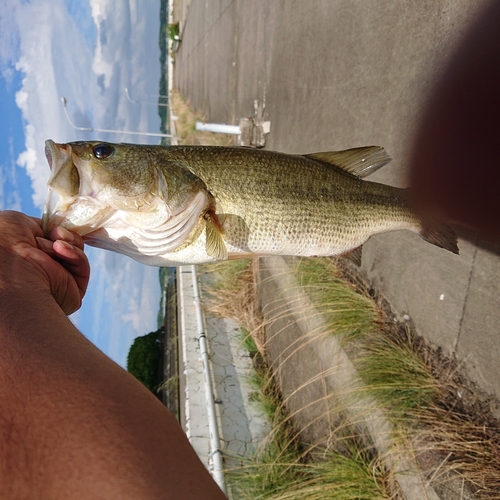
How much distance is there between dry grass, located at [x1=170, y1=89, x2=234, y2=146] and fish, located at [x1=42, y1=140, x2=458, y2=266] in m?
6.21

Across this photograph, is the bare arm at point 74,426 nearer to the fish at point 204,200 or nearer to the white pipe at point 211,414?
the fish at point 204,200

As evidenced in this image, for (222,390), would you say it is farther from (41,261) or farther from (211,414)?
(41,261)

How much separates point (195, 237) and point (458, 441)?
230 centimetres

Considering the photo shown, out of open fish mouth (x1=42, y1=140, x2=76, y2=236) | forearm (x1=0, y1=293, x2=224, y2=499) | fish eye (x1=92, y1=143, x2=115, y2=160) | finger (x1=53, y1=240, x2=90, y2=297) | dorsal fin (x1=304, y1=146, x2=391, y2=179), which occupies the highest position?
dorsal fin (x1=304, y1=146, x2=391, y2=179)

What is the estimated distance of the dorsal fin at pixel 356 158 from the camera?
2.37 m

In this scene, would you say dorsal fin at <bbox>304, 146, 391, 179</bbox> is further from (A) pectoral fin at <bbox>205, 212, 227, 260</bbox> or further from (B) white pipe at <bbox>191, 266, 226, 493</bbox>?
(B) white pipe at <bbox>191, 266, 226, 493</bbox>

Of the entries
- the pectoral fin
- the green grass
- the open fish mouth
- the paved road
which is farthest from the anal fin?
the open fish mouth

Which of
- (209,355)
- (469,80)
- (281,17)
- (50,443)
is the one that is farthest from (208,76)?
(50,443)

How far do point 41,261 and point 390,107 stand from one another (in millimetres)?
3298

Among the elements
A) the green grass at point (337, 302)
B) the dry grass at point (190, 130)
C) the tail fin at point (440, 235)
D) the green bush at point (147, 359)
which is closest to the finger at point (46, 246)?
the tail fin at point (440, 235)

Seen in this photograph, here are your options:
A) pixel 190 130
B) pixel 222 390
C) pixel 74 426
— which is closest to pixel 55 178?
pixel 74 426

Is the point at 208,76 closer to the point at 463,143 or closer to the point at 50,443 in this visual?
the point at 463,143

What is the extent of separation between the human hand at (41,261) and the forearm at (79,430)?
29cm

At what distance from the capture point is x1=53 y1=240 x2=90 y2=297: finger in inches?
67.9
